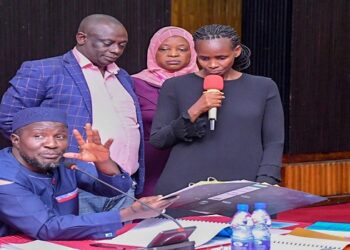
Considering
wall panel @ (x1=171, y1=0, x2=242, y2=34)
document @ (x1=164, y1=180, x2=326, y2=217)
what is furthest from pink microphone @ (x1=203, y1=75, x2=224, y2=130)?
wall panel @ (x1=171, y1=0, x2=242, y2=34)

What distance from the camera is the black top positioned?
3.01 meters

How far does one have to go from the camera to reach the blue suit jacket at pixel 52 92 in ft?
10.5

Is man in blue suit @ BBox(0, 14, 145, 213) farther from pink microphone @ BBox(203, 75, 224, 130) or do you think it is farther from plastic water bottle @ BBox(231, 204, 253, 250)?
plastic water bottle @ BBox(231, 204, 253, 250)

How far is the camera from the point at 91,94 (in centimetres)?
332

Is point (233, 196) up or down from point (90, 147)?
down

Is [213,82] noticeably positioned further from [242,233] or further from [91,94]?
[242,233]

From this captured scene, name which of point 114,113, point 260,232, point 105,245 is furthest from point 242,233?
point 114,113

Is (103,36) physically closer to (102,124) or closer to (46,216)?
(102,124)

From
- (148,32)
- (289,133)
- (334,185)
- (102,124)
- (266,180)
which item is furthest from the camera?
(334,185)

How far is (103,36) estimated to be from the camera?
3.33 metres

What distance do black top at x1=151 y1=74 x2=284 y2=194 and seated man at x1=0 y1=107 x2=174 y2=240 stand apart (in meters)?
0.37

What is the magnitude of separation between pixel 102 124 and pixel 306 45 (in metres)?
3.50

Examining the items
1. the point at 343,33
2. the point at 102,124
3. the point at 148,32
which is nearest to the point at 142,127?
the point at 102,124

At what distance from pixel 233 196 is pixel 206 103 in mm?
401
